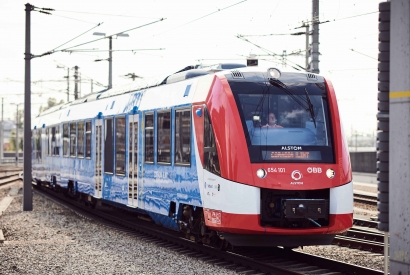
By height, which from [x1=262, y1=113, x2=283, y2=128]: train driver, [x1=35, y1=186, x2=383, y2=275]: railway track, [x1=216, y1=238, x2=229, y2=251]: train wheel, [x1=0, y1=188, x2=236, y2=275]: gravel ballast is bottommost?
[x1=0, y1=188, x2=236, y2=275]: gravel ballast

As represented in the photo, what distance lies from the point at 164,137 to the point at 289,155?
350cm

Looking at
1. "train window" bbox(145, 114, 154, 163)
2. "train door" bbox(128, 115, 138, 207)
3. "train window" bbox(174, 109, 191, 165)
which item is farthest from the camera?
"train door" bbox(128, 115, 138, 207)

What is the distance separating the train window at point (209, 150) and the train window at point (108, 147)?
6.47 m

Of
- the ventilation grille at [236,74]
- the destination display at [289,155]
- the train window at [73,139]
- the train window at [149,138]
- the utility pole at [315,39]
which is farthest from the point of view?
the train window at [73,139]

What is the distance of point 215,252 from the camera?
41.0 feet

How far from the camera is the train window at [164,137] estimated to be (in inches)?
553

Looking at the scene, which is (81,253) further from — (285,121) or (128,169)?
(285,121)

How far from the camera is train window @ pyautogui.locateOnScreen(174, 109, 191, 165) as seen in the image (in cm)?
1295

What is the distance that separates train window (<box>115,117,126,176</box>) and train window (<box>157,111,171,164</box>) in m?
2.71

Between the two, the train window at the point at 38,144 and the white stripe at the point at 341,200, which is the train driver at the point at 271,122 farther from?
the train window at the point at 38,144

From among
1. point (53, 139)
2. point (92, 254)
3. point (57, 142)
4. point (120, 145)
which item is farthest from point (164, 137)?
point (53, 139)

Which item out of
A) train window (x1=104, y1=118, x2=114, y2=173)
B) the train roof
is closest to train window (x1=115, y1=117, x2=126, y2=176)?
train window (x1=104, y1=118, x2=114, y2=173)

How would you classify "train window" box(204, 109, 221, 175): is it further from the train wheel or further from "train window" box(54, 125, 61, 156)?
"train window" box(54, 125, 61, 156)

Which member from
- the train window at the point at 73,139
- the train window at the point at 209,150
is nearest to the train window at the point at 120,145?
the train window at the point at 209,150
